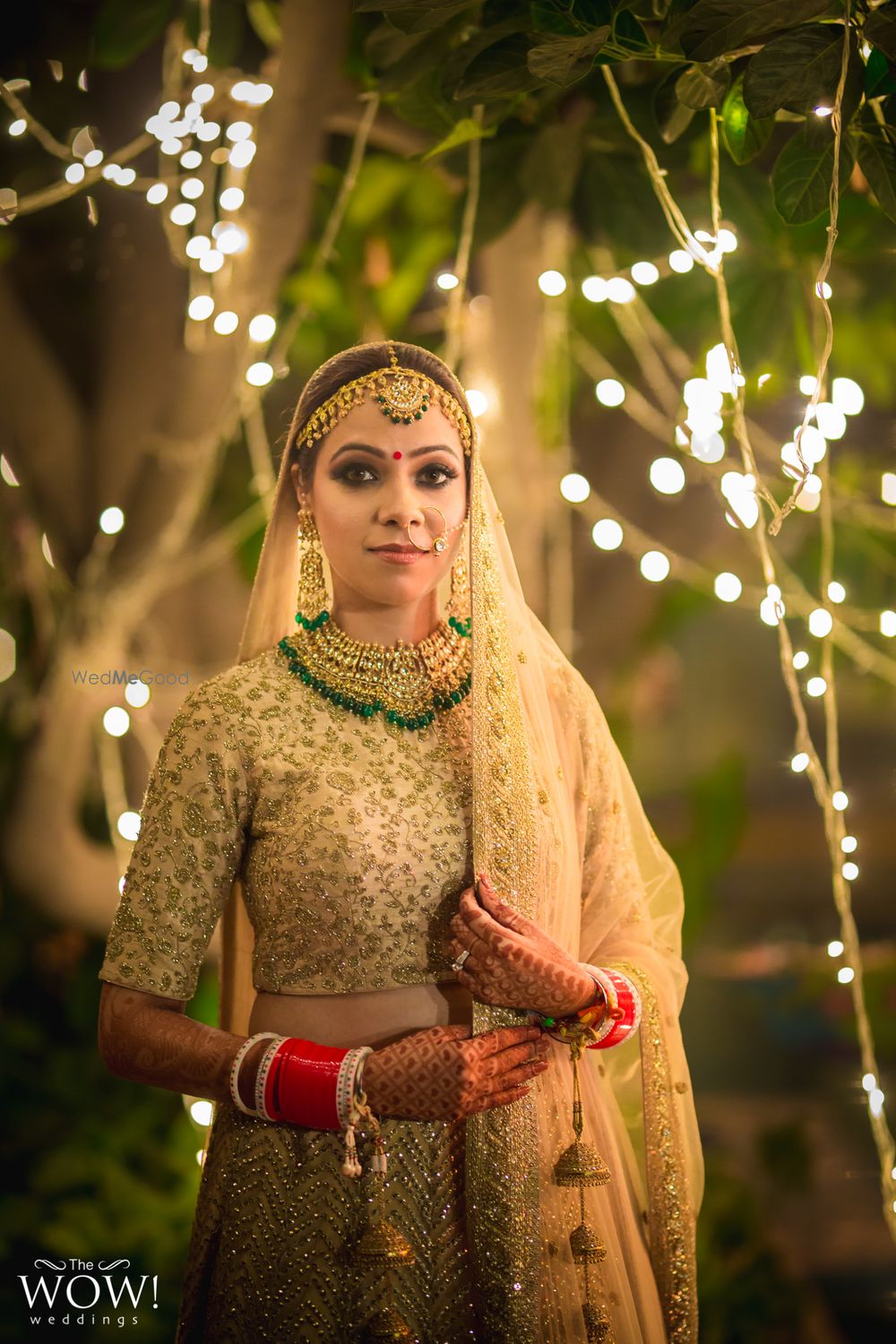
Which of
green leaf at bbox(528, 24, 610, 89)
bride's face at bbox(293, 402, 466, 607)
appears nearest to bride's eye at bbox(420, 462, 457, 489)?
bride's face at bbox(293, 402, 466, 607)

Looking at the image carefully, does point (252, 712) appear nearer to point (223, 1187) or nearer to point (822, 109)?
point (223, 1187)

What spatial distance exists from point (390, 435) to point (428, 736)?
0.39 meters

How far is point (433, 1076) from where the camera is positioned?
1242 mm

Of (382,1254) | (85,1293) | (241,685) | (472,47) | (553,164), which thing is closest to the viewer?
(382,1254)

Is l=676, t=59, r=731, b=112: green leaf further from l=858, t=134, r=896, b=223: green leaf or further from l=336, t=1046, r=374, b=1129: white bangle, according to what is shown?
l=336, t=1046, r=374, b=1129: white bangle

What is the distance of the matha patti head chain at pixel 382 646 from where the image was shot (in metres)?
1.43

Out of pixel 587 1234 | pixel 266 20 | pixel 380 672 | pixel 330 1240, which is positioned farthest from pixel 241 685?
pixel 266 20

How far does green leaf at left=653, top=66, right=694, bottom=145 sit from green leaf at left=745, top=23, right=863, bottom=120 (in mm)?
273

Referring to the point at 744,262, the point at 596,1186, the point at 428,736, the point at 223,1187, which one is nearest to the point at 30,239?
the point at 744,262

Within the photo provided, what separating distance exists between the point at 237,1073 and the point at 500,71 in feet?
4.36

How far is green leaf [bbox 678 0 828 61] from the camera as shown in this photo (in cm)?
132

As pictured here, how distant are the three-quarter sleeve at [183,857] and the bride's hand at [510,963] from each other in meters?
0.30

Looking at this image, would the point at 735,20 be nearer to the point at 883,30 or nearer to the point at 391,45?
the point at 883,30

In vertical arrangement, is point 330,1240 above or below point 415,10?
below
